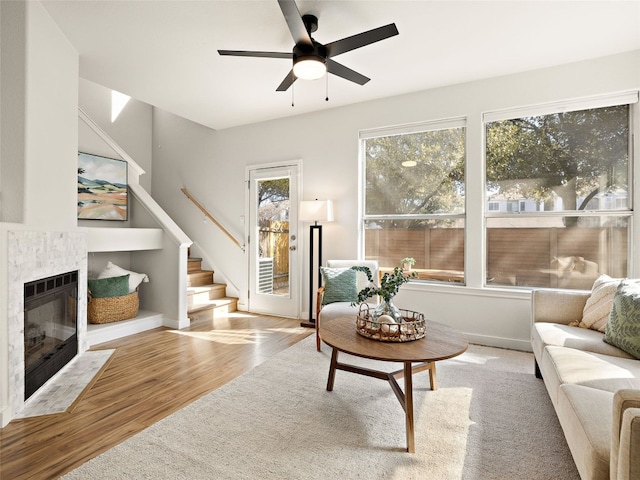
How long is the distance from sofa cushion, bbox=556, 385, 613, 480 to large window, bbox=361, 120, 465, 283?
2247 mm

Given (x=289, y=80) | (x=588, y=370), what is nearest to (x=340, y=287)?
(x=289, y=80)

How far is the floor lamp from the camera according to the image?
4109 mm

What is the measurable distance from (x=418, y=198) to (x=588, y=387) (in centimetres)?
262

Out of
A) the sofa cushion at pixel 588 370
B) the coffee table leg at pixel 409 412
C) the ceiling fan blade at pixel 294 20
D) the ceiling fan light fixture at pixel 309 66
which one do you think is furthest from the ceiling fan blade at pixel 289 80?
the sofa cushion at pixel 588 370

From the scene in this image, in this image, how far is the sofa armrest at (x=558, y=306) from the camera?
8.56 ft

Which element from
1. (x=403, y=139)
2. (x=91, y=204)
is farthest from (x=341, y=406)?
(x=91, y=204)

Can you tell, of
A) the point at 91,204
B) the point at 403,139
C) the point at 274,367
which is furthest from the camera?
the point at 91,204

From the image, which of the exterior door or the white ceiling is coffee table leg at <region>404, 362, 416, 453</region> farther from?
the exterior door

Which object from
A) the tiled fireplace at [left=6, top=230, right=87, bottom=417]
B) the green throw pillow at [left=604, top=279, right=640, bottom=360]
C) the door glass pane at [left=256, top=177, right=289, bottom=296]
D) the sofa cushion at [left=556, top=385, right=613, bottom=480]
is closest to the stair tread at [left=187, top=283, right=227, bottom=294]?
the door glass pane at [left=256, top=177, right=289, bottom=296]

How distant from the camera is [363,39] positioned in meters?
2.25

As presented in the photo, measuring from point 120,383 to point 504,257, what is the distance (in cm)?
369

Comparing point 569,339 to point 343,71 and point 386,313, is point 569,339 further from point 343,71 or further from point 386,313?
point 343,71

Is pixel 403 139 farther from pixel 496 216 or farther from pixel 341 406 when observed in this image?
pixel 341 406

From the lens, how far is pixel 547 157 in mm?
3346
